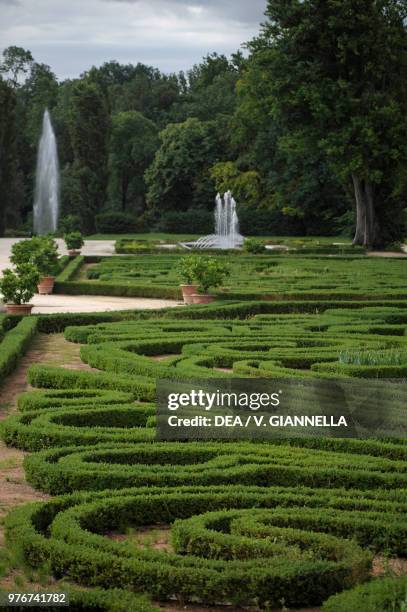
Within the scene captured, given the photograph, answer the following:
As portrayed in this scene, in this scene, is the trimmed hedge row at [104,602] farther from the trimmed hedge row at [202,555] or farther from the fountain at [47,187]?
the fountain at [47,187]

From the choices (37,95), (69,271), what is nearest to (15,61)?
(37,95)

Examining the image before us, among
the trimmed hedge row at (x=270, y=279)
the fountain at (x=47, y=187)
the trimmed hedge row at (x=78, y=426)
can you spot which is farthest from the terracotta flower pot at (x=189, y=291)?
the fountain at (x=47, y=187)

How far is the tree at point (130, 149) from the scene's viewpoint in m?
56.9

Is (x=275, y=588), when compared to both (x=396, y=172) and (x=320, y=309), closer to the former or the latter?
(x=320, y=309)

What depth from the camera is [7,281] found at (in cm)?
1473

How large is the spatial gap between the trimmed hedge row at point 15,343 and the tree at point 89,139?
36233mm

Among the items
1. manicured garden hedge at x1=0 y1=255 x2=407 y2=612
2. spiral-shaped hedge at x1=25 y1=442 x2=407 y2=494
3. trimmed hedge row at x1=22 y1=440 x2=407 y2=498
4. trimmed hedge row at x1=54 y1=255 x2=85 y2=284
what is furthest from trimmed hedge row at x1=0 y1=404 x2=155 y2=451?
trimmed hedge row at x1=54 y1=255 x2=85 y2=284

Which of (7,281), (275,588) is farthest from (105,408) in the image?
(7,281)

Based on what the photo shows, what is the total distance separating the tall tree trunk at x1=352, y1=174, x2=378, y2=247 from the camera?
36.6 metres

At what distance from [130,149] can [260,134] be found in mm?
11818

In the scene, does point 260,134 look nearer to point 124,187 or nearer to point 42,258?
point 124,187

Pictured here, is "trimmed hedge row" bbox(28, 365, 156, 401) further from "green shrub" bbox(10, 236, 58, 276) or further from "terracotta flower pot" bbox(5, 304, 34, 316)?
"green shrub" bbox(10, 236, 58, 276)

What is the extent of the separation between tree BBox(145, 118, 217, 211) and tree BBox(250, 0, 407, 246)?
14.8 metres

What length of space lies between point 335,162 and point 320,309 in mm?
20860
